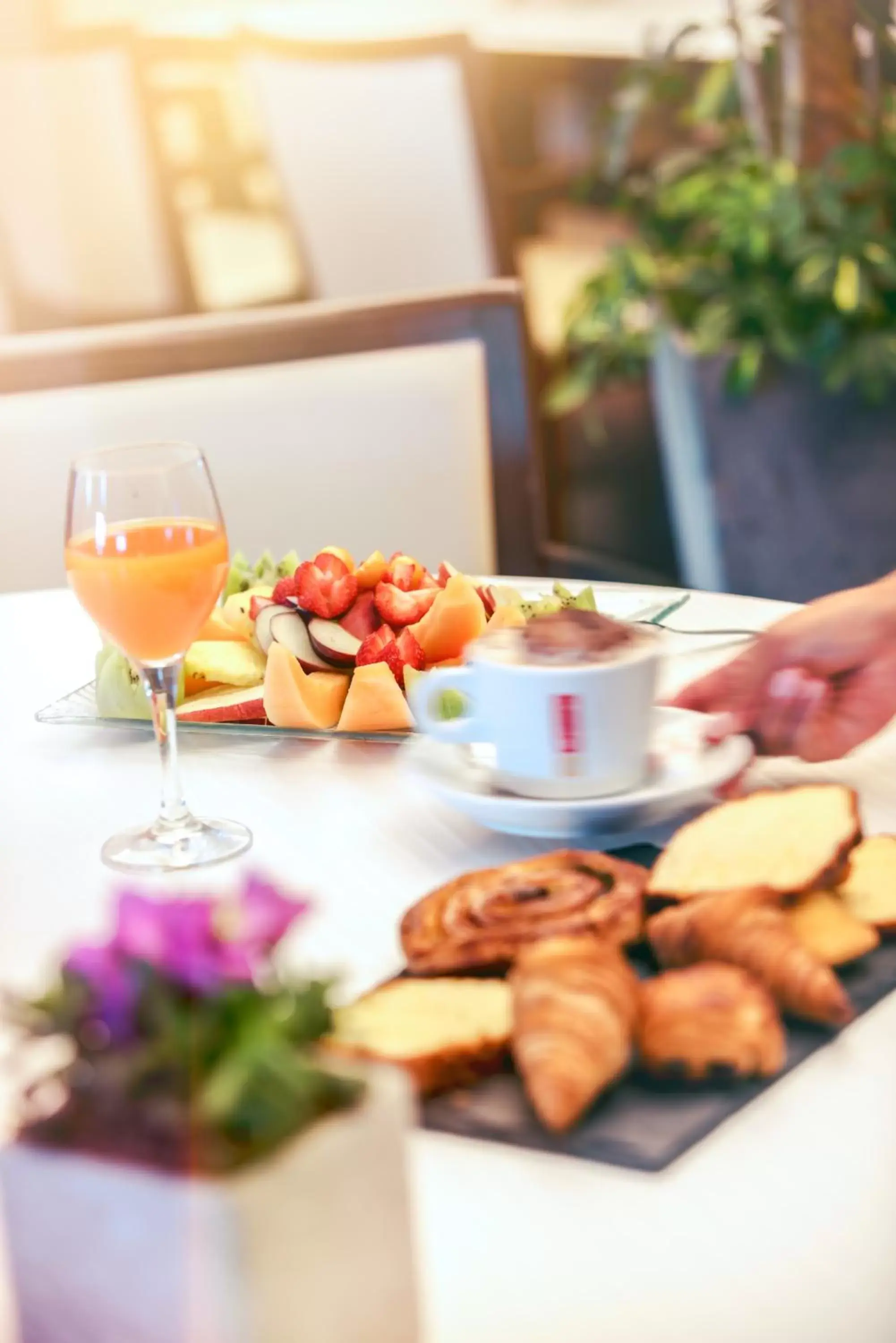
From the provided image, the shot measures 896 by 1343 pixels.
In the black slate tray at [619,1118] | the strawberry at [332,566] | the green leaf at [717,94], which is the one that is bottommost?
the black slate tray at [619,1118]

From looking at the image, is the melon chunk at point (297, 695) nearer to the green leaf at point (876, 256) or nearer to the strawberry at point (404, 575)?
the strawberry at point (404, 575)

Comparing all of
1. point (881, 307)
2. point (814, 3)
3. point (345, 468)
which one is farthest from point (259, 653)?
point (814, 3)

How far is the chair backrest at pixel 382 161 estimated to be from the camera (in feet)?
12.4

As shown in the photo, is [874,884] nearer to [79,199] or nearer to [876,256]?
[876,256]

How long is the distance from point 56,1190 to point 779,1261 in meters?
0.22

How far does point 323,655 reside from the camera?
39.8 inches

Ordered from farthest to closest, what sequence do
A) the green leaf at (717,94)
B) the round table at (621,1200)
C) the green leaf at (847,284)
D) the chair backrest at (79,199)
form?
the chair backrest at (79,199) < the green leaf at (717,94) < the green leaf at (847,284) < the round table at (621,1200)

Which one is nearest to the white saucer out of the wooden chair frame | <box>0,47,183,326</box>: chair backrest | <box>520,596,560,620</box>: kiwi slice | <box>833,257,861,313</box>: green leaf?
<box>520,596,560,620</box>: kiwi slice

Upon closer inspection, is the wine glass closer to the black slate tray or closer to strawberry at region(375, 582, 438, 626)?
strawberry at region(375, 582, 438, 626)

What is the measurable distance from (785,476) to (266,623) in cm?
188

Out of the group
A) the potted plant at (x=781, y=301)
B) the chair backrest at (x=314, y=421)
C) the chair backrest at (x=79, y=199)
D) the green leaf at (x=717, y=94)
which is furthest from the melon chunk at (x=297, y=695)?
the chair backrest at (x=79, y=199)

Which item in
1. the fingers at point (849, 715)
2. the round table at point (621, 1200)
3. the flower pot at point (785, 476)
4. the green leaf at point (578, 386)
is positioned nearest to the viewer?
the round table at point (621, 1200)

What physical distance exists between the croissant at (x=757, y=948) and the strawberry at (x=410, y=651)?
390 millimetres

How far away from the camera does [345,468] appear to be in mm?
1843
